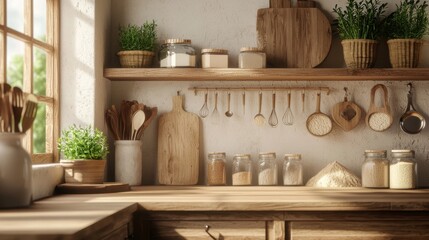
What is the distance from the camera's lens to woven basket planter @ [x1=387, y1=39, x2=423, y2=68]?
3.79 metres

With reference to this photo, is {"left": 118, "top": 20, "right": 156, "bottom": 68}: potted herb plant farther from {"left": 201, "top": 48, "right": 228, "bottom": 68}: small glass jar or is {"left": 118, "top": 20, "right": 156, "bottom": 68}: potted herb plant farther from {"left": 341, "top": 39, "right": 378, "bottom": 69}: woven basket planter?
{"left": 341, "top": 39, "right": 378, "bottom": 69}: woven basket planter

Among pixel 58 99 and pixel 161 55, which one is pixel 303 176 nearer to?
pixel 161 55

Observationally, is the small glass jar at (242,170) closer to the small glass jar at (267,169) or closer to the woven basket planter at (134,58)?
the small glass jar at (267,169)

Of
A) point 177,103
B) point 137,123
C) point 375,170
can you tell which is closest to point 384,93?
point 375,170

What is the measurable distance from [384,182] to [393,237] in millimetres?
712

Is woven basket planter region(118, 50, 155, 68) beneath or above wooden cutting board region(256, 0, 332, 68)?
beneath

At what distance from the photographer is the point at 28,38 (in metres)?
3.35

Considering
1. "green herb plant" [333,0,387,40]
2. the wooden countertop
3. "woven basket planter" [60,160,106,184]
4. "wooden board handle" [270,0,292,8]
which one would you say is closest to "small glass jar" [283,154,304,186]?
the wooden countertop

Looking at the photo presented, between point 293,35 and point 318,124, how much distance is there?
1.82ft

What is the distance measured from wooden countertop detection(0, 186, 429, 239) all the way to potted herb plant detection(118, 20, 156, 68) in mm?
747

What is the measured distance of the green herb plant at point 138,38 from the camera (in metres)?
3.93

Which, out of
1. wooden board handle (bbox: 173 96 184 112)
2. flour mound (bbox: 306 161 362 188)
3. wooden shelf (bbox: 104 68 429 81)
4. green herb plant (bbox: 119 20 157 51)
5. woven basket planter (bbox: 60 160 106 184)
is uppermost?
green herb plant (bbox: 119 20 157 51)

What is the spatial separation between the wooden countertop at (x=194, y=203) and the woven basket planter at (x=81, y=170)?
0.64 ft

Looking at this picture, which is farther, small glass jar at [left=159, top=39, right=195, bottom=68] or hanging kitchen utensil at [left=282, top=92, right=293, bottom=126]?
hanging kitchen utensil at [left=282, top=92, right=293, bottom=126]
